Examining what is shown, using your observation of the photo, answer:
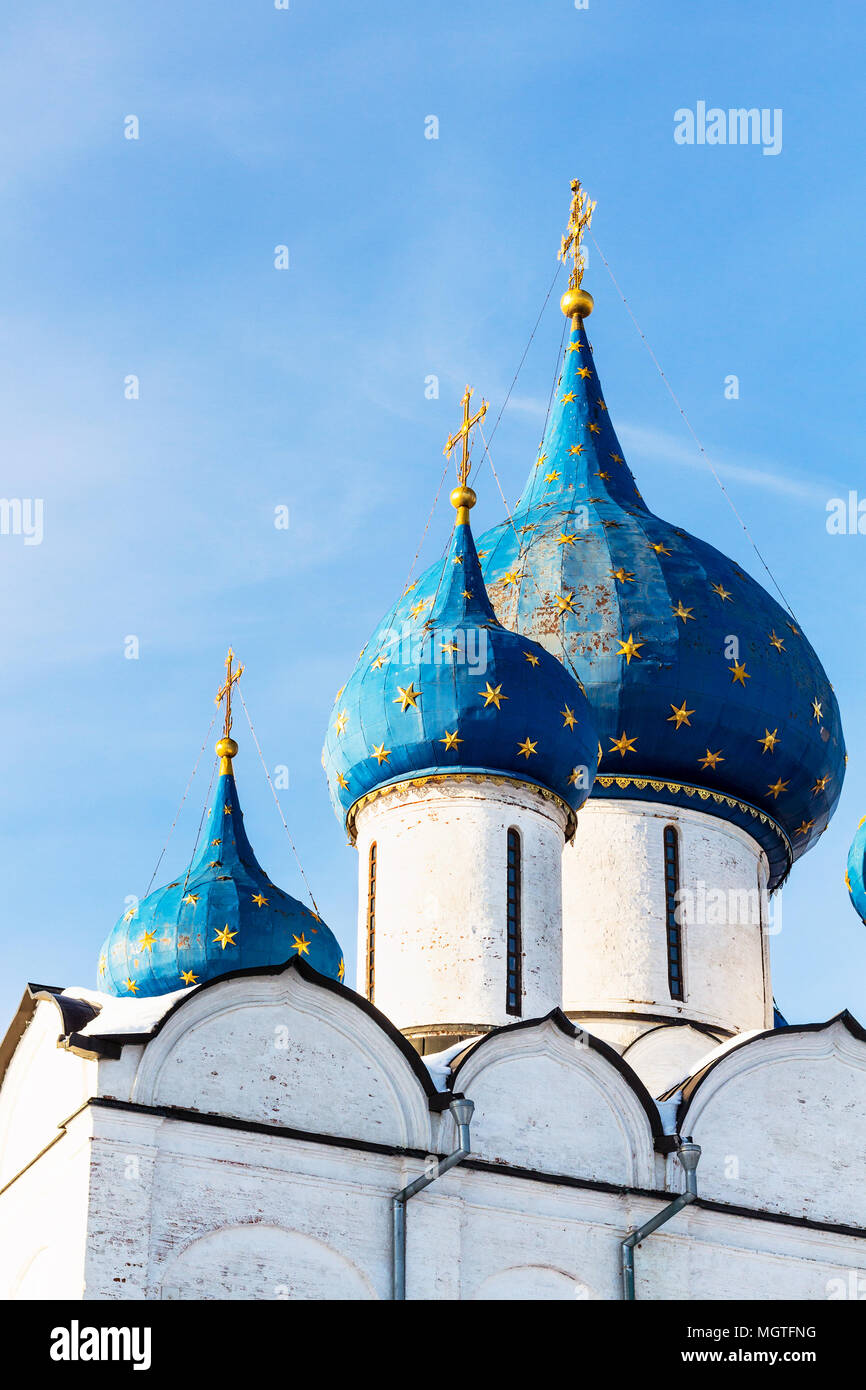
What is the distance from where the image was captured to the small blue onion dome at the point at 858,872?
14.9 meters

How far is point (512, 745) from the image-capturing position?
44.4ft

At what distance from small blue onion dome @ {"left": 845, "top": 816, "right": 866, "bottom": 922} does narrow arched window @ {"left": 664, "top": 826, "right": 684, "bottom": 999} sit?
1.23 meters

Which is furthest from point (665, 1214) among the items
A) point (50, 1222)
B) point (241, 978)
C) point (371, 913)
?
point (50, 1222)

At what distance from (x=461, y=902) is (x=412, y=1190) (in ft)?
8.22

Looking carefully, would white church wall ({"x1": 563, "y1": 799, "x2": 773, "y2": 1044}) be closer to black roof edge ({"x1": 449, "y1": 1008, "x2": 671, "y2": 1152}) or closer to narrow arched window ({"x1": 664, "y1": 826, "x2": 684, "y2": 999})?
narrow arched window ({"x1": 664, "y1": 826, "x2": 684, "y2": 999})

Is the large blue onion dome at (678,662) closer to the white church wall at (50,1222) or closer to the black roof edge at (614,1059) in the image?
the black roof edge at (614,1059)

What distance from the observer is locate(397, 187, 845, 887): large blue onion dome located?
15.2m

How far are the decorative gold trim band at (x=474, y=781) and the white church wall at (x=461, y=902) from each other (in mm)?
16

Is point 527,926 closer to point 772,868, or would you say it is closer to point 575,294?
point 772,868

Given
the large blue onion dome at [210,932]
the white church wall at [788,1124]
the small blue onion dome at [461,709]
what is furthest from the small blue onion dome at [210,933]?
the white church wall at [788,1124]

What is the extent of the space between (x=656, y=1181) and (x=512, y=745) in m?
2.98

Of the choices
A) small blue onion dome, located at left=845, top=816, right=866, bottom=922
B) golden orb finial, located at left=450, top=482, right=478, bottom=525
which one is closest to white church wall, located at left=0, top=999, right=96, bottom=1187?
golden orb finial, located at left=450, top=482, right=478, bottom=525

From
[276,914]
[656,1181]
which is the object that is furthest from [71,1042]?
[276,914]

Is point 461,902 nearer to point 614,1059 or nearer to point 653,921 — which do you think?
point 614,1059
